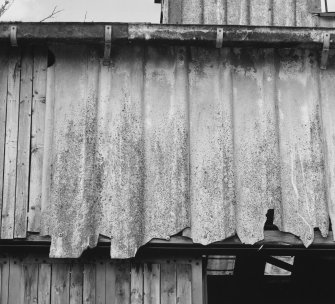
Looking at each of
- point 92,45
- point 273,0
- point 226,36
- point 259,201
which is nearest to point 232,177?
point 259,201

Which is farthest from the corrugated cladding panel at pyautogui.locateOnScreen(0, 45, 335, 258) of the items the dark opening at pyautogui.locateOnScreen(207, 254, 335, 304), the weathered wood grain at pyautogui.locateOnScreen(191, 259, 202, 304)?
the dark opening at pyautogui.locateOnScreen(207, 254, 335, 304)

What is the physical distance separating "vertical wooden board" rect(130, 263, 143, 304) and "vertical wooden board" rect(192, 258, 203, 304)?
1.75ft

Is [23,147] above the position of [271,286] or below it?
above

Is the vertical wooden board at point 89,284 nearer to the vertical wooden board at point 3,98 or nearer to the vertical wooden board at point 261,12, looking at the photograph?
the vertical wooden board at point 3,98

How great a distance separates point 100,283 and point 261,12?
13.0 feet

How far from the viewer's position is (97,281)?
7.00 metres

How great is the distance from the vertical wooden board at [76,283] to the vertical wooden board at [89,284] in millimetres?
40

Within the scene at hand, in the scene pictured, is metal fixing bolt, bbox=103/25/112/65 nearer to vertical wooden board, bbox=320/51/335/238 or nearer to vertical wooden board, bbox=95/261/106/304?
vertical wooden board, bbox=95/261/106/304

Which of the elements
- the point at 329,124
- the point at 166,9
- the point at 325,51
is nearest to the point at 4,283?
the point at 329,124

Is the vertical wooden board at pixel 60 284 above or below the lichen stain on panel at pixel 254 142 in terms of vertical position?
below

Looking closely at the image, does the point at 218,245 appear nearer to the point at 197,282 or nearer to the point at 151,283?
the point at 197,282

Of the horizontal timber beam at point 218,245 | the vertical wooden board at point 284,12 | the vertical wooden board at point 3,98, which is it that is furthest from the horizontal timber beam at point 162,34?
the horizontal timber beam at point 218,245

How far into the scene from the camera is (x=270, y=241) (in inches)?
279

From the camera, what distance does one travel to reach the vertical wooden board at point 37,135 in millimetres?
7008
